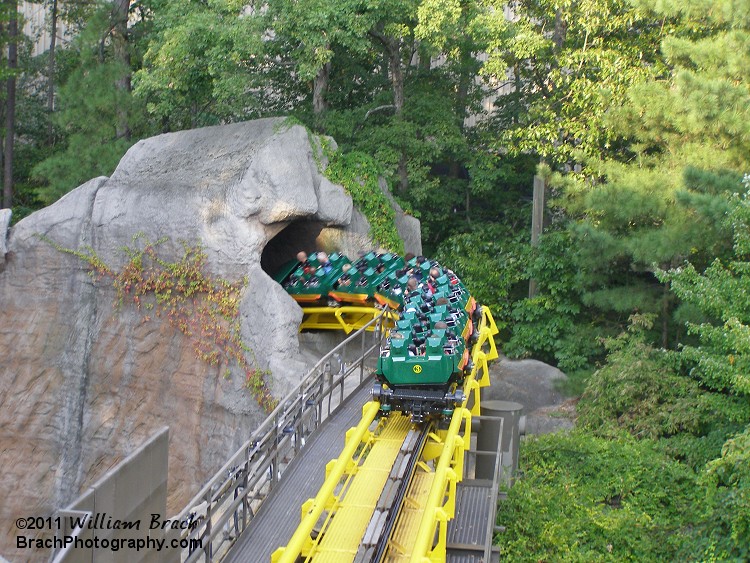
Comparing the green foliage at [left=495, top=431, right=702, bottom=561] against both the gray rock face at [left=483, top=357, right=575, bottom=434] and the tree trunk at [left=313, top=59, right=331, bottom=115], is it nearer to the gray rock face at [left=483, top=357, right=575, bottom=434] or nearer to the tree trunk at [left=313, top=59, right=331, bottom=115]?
the gray rock face at [left=483, top=357, right=575, bottom=434]

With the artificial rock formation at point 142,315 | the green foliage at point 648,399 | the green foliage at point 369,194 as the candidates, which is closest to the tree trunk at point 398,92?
the artificial rock formation at point 142,315

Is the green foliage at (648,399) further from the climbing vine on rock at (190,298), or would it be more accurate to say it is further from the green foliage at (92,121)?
the green foliage at (92,121)

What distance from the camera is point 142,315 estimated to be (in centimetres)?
1866

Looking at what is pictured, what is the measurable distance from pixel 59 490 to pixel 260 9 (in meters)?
12.6

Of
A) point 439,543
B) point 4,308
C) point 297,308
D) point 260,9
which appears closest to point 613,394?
point 297,308

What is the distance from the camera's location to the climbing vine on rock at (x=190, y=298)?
1688 cm

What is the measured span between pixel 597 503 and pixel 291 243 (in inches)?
417

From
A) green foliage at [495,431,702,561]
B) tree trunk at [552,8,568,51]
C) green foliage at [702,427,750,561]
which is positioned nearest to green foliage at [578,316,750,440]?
green foliage at [495,431,702,561]

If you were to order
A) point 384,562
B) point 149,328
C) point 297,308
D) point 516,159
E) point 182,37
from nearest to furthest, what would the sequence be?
1. point 384,562
2. point 297,308
3. point 149,328
4. point 182,37
5. point 516,159

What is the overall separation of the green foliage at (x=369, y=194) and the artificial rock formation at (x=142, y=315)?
1.22ft

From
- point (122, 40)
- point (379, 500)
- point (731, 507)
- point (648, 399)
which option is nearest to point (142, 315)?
point (648, 399)

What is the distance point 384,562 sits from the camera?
25.6ft

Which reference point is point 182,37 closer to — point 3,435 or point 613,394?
point 3,435

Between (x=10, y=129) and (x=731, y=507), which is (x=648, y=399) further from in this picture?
(x=10, y=129)
